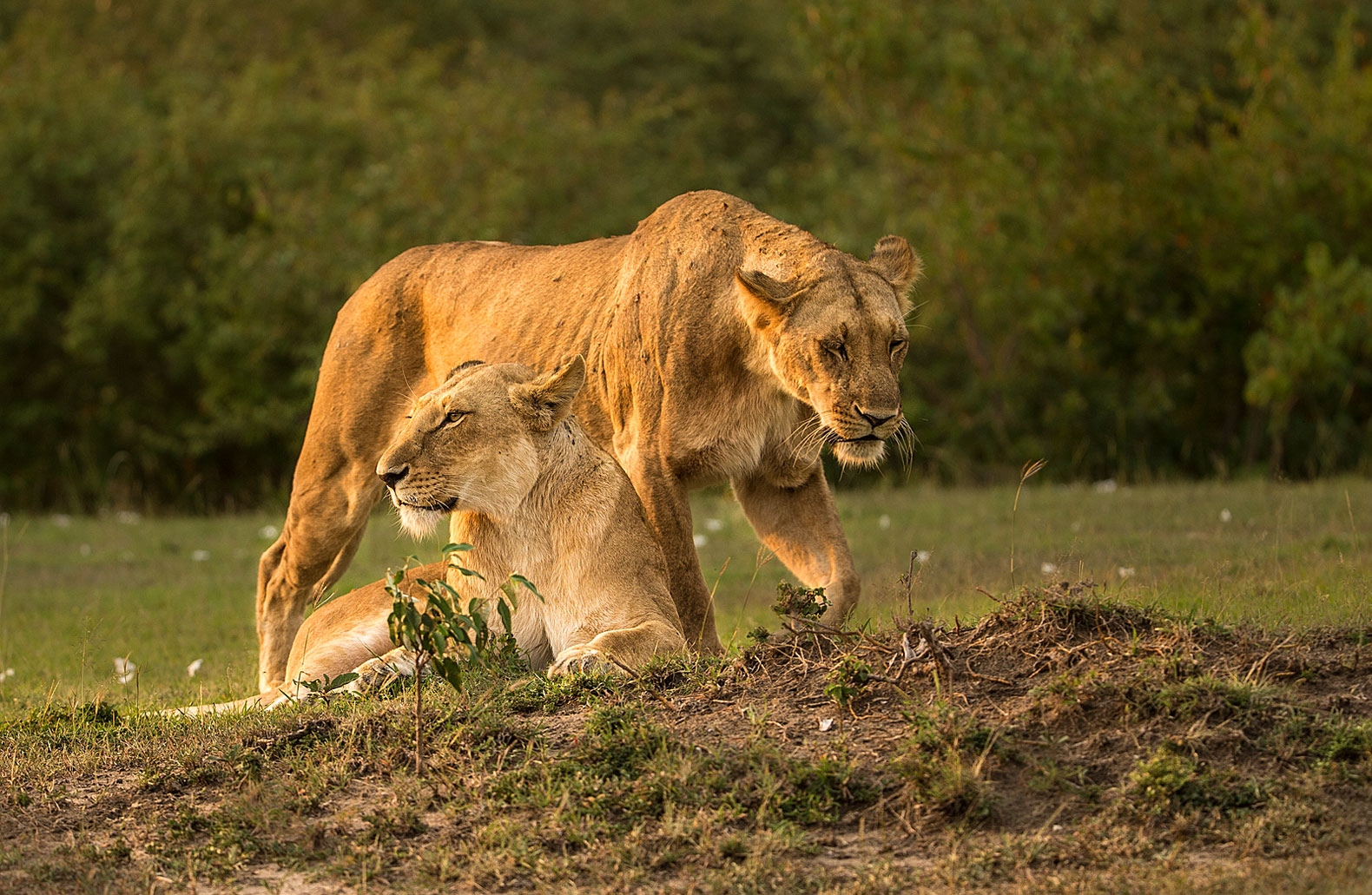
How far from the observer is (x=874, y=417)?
230 inches

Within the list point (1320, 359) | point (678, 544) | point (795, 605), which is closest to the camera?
point (795, 605)

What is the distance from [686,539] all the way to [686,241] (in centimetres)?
132

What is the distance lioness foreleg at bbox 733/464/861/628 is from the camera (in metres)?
6.72

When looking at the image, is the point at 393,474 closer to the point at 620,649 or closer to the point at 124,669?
the point at 620,649

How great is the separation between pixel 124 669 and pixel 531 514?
10.3ft

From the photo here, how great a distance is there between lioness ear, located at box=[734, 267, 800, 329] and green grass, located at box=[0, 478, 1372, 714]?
1230mm

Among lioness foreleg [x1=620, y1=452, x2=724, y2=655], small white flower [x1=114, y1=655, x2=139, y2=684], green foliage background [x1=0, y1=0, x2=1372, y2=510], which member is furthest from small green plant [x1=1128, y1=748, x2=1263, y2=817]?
green foliage background [x1=0, y1=0, x2=1372, y2=510]

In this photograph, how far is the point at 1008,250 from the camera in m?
18.1

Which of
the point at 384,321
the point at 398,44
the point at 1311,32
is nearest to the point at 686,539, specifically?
the point at 384,321

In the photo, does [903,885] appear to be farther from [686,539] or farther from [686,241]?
[686,241]

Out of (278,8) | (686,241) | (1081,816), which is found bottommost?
(1081,816)

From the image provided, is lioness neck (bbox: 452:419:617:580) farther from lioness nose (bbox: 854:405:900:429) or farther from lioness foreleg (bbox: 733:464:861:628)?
lioness foreleg (bbox: 733:464:861:628)

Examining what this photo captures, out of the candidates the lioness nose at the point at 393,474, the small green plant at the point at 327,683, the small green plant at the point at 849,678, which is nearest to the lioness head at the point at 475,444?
the lioness nose at the point at 393,474

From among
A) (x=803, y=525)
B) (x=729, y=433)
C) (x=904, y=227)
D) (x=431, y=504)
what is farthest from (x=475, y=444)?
(x=904, y=227)
